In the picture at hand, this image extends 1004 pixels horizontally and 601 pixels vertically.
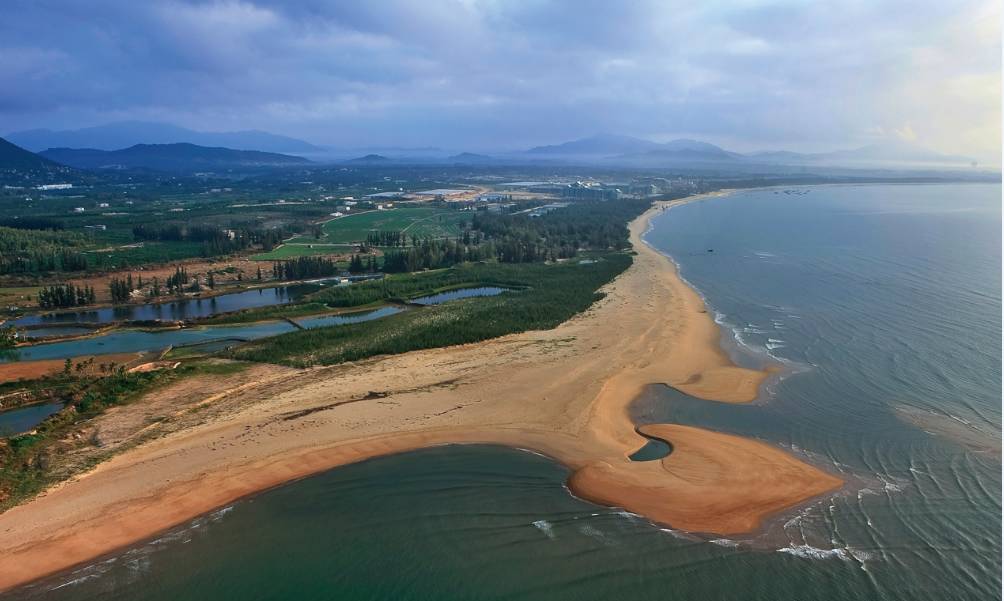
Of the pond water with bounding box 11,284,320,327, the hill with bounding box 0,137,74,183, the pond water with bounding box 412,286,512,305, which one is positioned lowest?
the pond water with bounding box 11,284,320,327

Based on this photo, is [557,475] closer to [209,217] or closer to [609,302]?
[609,302]

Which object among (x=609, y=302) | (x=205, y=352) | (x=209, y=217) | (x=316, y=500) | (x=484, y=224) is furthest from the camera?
(x=209, y=217)

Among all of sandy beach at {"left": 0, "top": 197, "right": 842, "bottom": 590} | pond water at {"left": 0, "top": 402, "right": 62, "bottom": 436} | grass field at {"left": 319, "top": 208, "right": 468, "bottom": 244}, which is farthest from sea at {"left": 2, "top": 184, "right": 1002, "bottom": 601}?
grass field at {"left": 319, "top": 208, "right": 468, "bottom": 244}

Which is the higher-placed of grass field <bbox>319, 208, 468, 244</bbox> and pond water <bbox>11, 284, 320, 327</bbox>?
grass field <bbox>319, 208, 468, 244</bbox>

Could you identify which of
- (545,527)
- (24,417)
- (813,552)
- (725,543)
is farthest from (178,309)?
(813,552)

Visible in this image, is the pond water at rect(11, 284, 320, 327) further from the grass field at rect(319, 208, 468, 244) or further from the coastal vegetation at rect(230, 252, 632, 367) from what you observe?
the grass field at rect(319, 208, 468, 244)

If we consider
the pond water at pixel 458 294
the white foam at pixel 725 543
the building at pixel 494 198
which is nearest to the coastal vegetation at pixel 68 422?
the pond water at pixel 458 294

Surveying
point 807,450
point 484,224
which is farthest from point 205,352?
point 484,224

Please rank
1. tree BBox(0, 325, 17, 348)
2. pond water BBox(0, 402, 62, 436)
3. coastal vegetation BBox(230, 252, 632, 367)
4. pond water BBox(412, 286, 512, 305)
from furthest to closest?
pond water BBox(412, 286, 512, 305)
tree BBox(0, 325, 17, 348)
coastal vegetation BBox(230, 252, 632, 367)
pond water BBox(0, 402, 62, 436)
